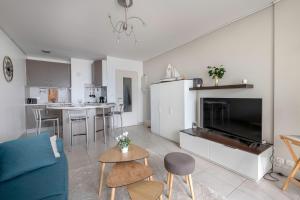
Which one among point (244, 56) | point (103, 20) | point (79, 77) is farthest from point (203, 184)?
point (79, 77)

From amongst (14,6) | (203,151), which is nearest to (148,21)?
(14,6)

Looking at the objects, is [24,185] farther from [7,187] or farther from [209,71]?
[209,71]

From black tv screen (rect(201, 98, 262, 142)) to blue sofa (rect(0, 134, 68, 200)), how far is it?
2.65m

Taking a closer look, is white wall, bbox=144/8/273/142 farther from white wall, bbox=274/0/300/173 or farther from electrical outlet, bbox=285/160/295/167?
electrical outlet, bbox=285/160/295/167

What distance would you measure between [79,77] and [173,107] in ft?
12.4

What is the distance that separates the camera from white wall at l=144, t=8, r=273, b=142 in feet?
7.43

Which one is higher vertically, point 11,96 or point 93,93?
point 93,93

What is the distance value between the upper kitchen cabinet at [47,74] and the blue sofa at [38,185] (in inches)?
161

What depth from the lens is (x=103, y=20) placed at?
252 centimetres

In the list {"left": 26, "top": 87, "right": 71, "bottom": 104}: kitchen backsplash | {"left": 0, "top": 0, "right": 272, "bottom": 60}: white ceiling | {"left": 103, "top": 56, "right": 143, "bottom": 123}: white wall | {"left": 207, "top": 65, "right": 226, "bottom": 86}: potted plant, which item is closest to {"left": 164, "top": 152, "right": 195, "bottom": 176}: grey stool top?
{"left": 207, "top": 65, "right": 226, "bottom": 86}: potted plant

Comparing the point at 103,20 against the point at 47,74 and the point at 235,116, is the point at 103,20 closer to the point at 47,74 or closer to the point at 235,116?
the point at 235,116

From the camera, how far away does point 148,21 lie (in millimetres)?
2602

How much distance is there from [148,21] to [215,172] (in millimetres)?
2876

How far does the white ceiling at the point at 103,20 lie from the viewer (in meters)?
2.11
